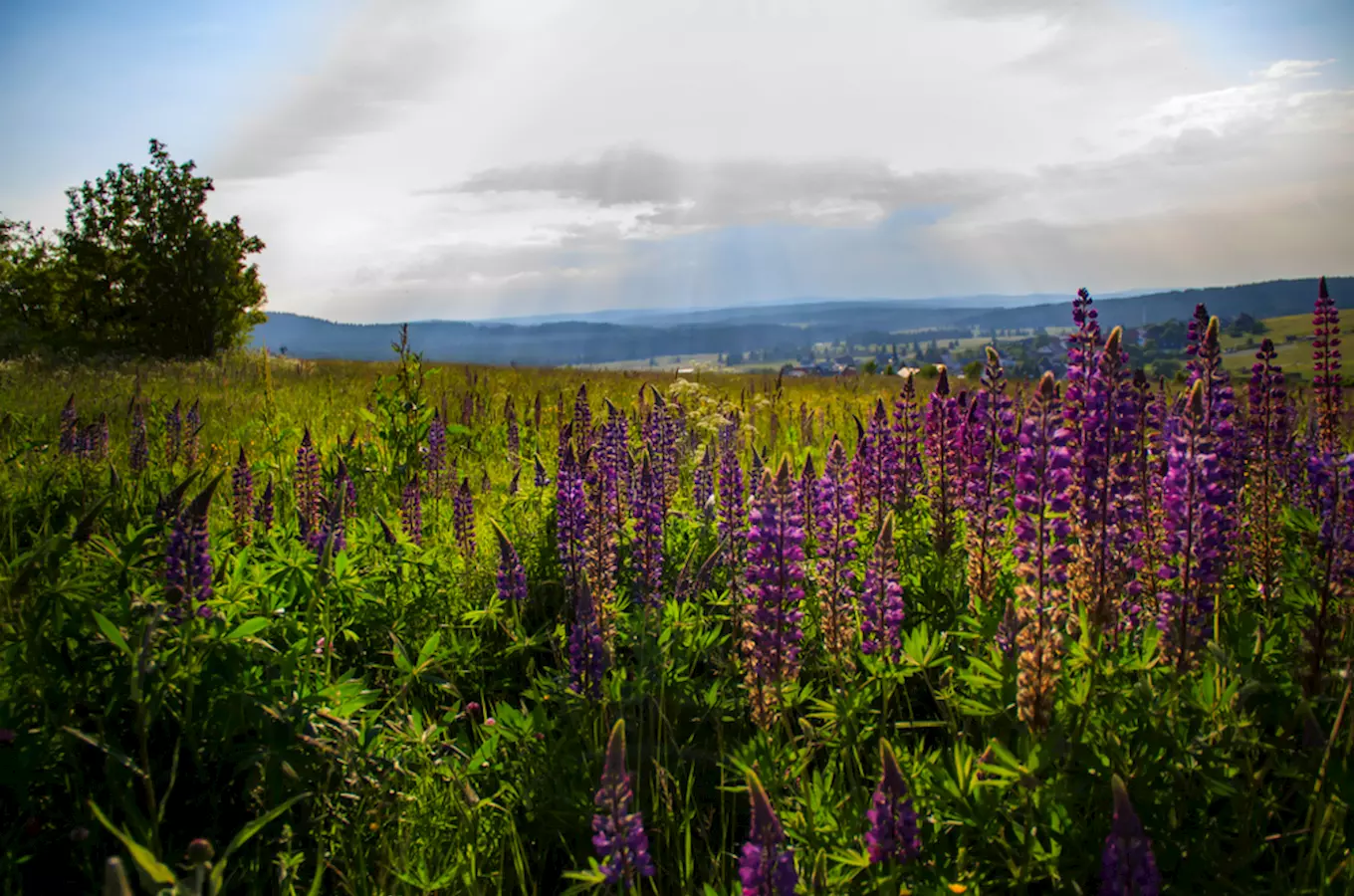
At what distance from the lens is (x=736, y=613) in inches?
130

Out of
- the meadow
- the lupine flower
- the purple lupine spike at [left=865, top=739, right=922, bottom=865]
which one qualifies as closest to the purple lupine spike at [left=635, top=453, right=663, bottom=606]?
the meadow

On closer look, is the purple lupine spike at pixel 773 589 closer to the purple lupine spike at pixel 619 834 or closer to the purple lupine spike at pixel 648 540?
the purple lupine spike at pixel 619 834

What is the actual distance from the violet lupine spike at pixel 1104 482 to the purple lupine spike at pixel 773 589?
87 centimetres

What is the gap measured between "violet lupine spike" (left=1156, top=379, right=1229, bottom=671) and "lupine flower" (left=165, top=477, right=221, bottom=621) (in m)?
3.09

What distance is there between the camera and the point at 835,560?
115 inches

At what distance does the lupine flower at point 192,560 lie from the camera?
2.54m

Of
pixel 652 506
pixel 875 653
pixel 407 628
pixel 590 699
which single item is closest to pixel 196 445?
pixel 407 628

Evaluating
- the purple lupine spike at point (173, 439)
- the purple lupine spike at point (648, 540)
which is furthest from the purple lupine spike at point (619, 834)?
the purple lupine spike at point (173, 439)

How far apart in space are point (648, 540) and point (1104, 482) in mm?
2173

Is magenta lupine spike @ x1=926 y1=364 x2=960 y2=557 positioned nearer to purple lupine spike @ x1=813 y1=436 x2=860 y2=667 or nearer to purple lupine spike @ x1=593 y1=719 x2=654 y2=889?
purple lupine spike @ x1=813 y1=436 x2=860 y2=667

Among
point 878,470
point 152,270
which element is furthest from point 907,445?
point 152,270

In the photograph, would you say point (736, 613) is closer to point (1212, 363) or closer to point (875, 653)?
point (875, 653)

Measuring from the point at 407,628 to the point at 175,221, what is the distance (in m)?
41.1

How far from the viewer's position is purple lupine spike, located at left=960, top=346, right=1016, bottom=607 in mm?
3268
